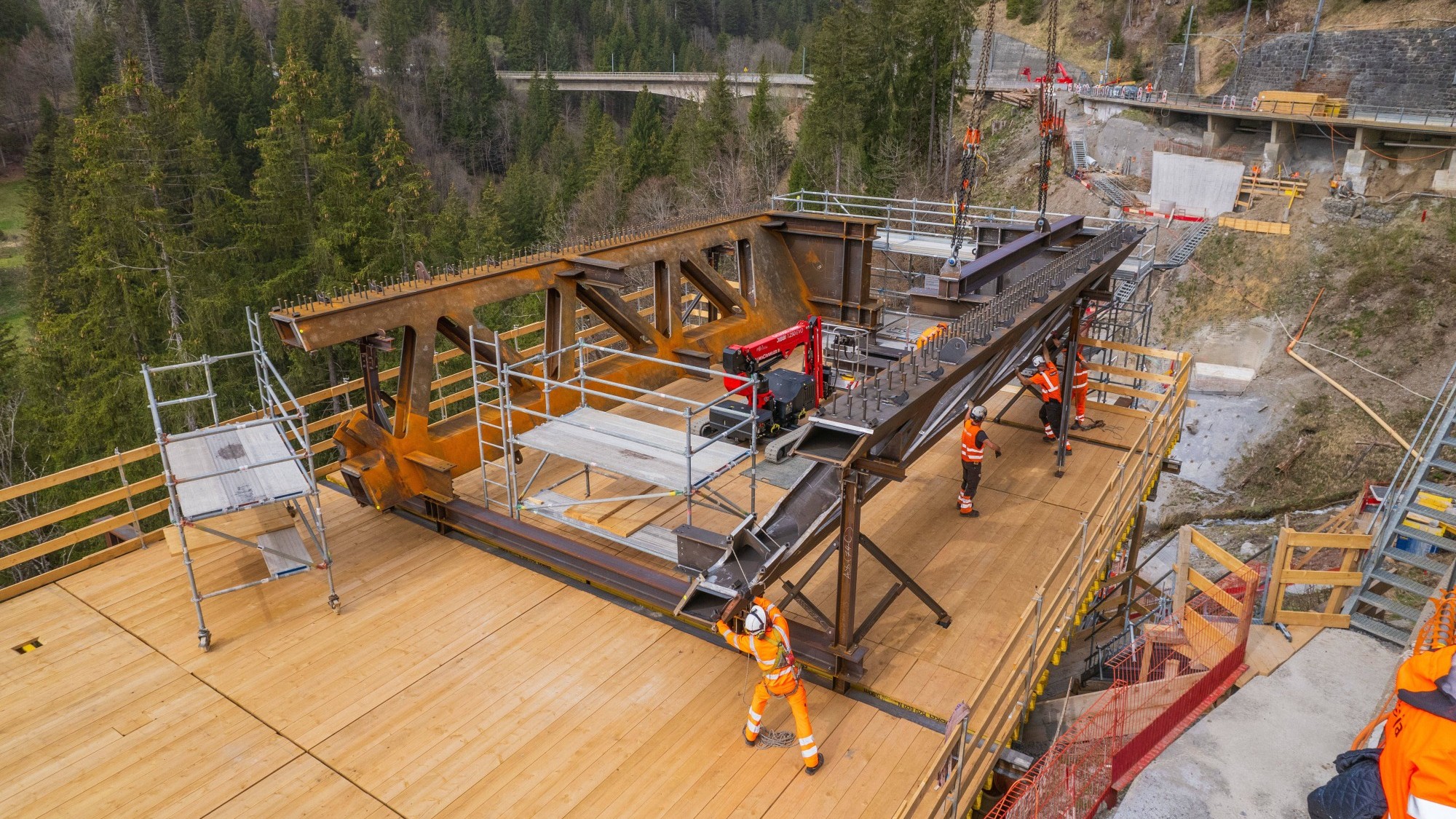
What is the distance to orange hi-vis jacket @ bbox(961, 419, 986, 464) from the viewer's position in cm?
1173

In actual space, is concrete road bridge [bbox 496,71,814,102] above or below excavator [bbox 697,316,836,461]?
above

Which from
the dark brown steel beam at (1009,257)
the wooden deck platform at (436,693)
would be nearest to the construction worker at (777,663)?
the wooden deck platform at (436,693)

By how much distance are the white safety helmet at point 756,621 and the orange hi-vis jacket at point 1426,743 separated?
175 inches

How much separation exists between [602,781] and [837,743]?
2178 mm

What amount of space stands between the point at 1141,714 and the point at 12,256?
79230 millimetres

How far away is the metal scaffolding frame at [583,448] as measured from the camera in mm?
9727

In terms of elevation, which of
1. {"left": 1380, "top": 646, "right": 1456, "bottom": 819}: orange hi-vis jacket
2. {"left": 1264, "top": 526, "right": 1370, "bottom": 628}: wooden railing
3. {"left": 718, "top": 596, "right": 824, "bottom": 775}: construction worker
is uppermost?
{"left": 1380, "top": 646, "right": 1456, "bottom": 819}: orange hi-vis jacket

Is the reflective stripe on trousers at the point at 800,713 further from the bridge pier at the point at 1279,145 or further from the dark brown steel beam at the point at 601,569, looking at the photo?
the bridge pier at the point at 1279,145

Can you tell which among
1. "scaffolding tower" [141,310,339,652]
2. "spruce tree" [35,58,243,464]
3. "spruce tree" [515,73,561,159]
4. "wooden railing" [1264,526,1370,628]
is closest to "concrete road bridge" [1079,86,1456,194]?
"wooden railing" [1264,526,1370,628]

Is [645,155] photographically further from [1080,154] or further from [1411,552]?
[1411,552]

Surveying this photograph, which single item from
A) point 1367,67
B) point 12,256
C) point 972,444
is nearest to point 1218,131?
point 1367,67

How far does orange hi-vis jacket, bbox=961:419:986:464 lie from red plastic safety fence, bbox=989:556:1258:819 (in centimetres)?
323

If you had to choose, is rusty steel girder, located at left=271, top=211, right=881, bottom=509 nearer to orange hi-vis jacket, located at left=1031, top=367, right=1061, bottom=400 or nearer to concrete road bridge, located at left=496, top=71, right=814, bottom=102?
orange hi-vis jacket, located at left=1031, top=367, right=1061, bottom=400

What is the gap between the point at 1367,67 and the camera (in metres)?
42.5
